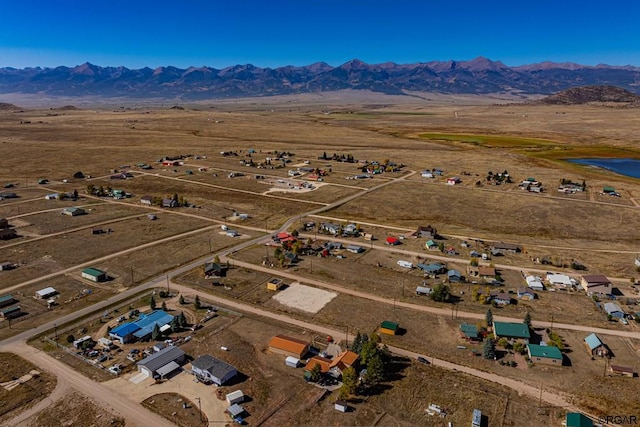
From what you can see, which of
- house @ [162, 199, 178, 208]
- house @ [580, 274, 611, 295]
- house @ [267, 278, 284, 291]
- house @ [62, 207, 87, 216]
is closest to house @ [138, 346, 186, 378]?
house @ [267, 278, 284, 291]

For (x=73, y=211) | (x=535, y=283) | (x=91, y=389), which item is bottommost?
(x=91, y=389)

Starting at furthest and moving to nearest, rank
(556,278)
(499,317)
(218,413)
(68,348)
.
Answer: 1. (556,278)
2. (499,317)
3. (68,348)
4. (218,413)

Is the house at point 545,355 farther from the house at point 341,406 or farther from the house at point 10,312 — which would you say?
the house at point 10,312

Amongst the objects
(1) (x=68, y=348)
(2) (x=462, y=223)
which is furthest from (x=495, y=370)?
(2) (x=462, y=223)

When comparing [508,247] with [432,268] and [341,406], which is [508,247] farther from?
→ [341,406]

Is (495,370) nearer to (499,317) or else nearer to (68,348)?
(499,317)

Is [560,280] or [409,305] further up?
[560,280]

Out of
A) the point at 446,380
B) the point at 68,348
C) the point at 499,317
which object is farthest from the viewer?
the point at 499,317

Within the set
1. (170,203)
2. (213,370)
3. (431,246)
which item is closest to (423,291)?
(431,246)
